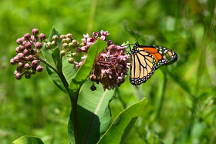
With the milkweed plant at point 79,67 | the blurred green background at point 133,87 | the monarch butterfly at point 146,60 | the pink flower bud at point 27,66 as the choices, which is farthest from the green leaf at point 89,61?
the blurred green background at point 133,87

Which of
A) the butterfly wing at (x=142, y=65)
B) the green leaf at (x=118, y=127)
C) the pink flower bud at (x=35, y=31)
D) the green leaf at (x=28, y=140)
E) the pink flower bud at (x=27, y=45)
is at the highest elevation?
the pink flower bud at (x=35, y=31)

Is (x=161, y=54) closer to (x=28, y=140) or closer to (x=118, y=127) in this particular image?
(x=118, y=127)

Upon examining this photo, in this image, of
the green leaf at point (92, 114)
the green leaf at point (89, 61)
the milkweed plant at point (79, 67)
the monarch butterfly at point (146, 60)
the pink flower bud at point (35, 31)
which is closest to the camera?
the green leaf at point (89, 61)

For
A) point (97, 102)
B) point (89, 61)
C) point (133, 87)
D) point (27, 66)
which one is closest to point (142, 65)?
point (97, 102)

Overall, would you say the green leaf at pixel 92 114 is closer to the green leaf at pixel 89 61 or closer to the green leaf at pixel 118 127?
A: the green leaf at pixel 118 127

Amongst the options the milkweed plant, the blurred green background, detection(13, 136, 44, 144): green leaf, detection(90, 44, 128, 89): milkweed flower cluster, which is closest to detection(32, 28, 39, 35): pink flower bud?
the milkweed plant

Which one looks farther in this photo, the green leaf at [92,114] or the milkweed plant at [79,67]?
the green leaf at [92,114]
